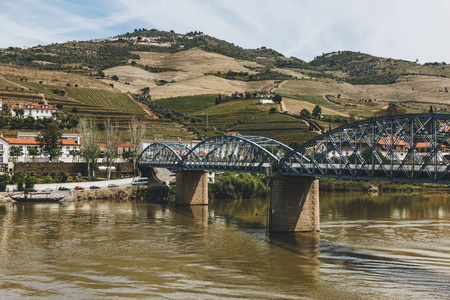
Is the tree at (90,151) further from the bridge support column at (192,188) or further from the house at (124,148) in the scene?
the bridge support column at (192,188)

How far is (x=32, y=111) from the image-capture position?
113250 millimetres

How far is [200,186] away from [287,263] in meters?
37.1

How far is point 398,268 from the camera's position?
30.4m

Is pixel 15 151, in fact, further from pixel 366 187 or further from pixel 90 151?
pixel 366 187

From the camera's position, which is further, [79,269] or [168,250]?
[168,250]

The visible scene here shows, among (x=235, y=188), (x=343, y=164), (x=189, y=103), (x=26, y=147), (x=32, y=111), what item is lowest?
(x=235, y=188)

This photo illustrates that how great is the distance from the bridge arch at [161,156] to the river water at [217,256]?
18.3 metres

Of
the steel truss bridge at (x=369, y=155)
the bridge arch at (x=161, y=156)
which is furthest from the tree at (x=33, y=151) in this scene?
the steel truss bridge at (x=369, y=155)

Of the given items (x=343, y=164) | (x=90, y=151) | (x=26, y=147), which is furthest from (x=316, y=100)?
(x=343, y=164)

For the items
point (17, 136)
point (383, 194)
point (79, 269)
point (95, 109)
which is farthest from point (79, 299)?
point (95, 109)

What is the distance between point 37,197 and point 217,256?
140 ft

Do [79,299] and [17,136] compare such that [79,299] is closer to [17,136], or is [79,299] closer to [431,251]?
[431,251]

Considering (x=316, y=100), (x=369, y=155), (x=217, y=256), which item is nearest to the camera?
(x=217, y=256)

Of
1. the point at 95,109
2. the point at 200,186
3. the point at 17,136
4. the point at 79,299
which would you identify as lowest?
the point at 79,299
